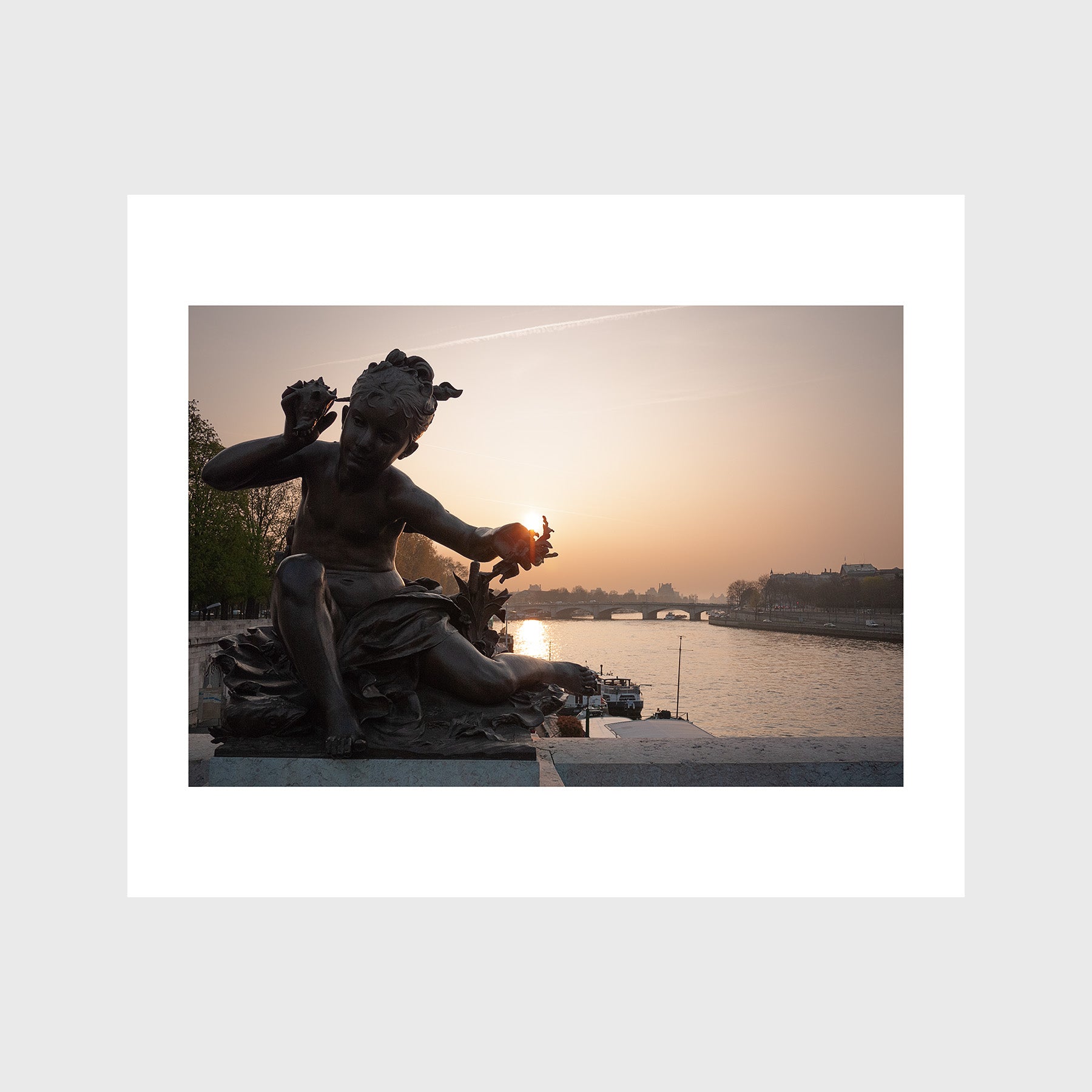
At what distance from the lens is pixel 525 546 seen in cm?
438

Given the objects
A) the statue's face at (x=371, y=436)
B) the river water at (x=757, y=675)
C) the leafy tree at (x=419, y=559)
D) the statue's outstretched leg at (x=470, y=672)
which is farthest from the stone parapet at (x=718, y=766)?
the river water at (x=757, y=675)

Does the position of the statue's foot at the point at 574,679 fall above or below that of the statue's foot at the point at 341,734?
above

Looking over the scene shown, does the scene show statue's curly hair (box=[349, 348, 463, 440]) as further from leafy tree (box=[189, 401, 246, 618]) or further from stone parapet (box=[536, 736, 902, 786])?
leafy tree (box=[189, 401, 246, 618])

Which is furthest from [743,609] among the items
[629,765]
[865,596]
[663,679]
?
[629,765]

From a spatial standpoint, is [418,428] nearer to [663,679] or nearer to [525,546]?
[525,546]

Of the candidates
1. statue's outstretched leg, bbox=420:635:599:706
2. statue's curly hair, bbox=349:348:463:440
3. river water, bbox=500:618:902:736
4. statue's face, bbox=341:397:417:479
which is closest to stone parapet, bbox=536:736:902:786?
statue's outstretched leg, bbox=420:635:599:706

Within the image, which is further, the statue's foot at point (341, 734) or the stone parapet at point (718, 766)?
the stone parapet at point (718, 766)

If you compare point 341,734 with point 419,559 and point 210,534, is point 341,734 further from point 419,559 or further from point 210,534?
point 210,534

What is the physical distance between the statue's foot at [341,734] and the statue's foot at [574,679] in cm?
130

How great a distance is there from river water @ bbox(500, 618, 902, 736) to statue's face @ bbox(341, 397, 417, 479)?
59.4ft

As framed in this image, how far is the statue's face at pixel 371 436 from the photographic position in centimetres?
420

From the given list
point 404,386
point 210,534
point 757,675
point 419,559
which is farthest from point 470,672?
point 757,675

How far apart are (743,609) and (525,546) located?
4313 centimetres

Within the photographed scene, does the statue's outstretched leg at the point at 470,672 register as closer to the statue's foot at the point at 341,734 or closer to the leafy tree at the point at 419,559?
the statue's foot at the point at 341,734
